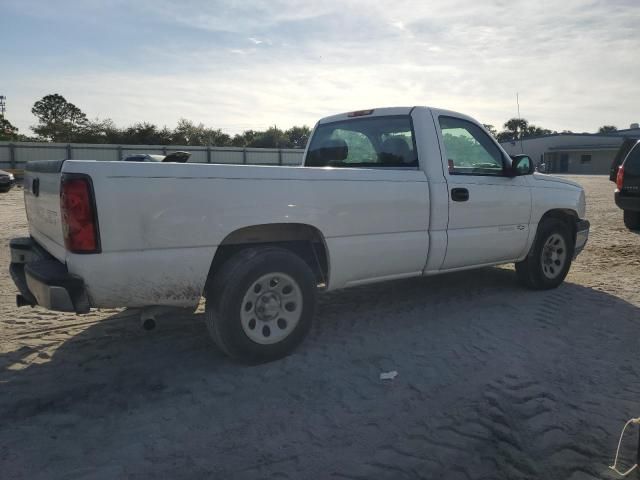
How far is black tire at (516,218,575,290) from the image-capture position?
563cm

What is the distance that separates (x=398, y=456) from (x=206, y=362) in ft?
5.70

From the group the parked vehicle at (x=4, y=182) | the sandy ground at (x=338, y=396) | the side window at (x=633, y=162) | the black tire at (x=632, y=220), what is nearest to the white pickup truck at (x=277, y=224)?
the sandy ground at (x=338, y=396)

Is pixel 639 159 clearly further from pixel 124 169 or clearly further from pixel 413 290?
pixel 124 169

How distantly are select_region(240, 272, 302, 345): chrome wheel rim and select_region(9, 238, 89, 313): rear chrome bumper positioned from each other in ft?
3.47

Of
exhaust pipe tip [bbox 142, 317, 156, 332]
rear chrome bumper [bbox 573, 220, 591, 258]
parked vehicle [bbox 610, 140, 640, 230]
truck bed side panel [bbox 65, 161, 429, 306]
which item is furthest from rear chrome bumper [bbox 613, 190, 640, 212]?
exhaust pipe tip [bbox 142, 317, 156, 332]

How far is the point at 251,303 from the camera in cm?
361

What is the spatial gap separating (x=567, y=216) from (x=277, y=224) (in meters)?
4.04

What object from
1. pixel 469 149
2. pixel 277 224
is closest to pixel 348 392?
pixel 277 224

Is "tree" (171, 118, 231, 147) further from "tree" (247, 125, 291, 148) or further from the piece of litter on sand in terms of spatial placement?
the piece of litter on sand

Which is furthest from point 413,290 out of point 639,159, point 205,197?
point 639,159

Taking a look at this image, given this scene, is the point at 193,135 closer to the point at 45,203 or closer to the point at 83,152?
the point at 83,152

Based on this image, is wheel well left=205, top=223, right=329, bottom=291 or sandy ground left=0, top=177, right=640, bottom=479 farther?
wheel well left=205, top=223, right=329, bottom=291

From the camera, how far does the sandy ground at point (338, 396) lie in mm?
2557

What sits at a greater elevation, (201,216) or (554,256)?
(201,216)
